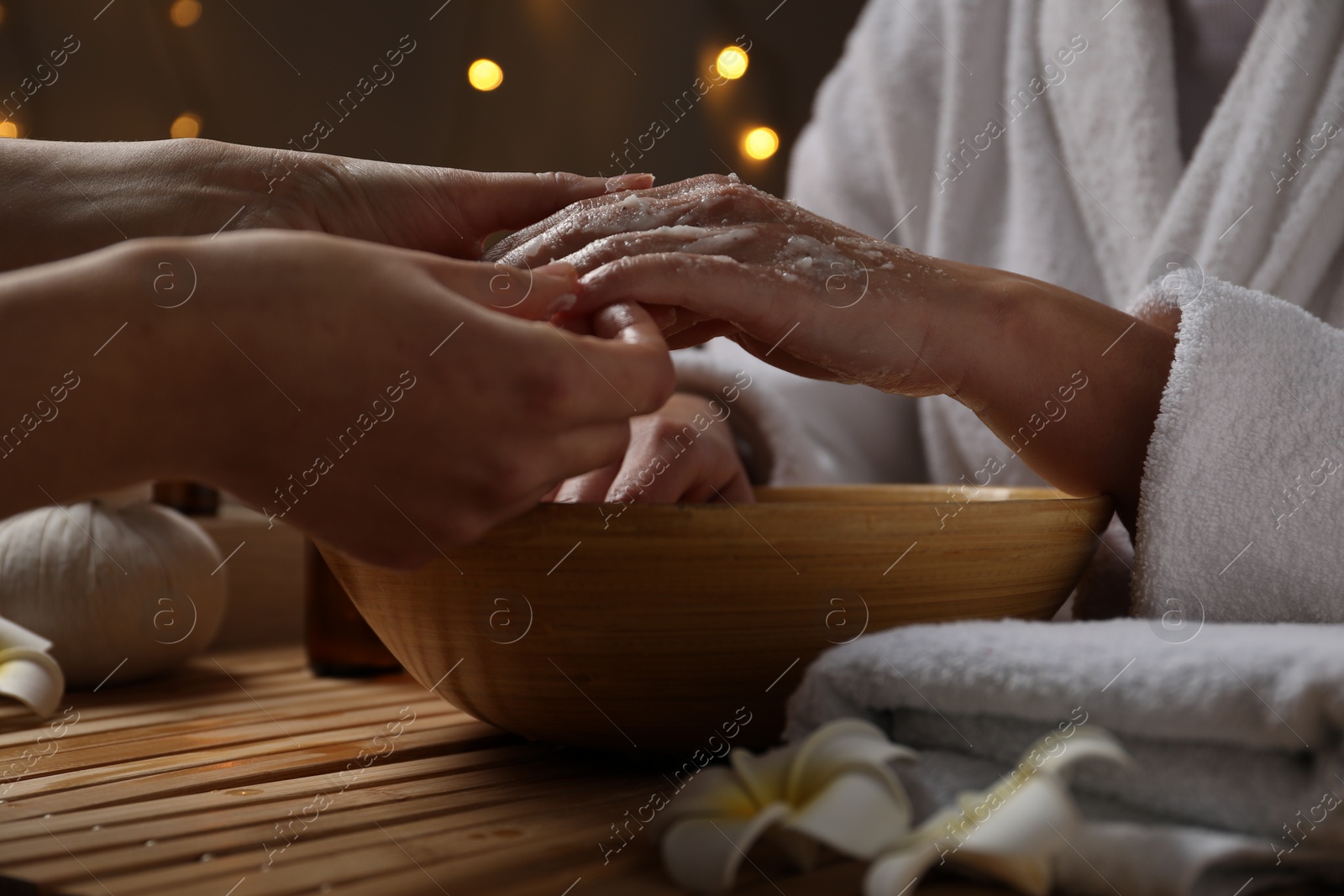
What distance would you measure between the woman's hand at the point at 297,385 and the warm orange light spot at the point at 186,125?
1.20 metres

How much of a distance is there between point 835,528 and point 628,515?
88 mm

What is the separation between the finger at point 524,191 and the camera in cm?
68

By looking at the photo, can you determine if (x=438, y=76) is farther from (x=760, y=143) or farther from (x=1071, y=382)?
(x=1071, y=382)

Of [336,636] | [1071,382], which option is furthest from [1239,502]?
[336,636]

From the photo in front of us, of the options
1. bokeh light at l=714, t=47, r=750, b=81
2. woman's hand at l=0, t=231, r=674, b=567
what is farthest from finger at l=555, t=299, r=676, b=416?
bokeh light at l=714, t=47, r=750, b=81

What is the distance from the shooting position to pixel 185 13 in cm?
144

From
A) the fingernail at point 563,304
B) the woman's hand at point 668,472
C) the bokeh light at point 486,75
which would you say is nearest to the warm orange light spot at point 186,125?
the bokeh light at point 486,75

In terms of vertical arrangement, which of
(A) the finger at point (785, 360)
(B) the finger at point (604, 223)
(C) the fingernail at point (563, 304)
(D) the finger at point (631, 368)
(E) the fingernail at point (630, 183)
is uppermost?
(E) the fingernail at point (630, 183)

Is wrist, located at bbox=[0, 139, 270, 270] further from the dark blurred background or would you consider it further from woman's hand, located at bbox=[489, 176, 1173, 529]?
the dark blurred background

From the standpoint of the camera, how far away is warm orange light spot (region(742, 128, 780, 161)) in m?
2.12

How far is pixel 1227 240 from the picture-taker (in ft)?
2.87

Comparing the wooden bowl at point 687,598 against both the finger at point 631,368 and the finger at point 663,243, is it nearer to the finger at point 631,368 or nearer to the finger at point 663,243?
the finger at point 631,368

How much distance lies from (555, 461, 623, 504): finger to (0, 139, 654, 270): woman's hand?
0.62 ft

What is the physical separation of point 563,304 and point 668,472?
0.18 meters
